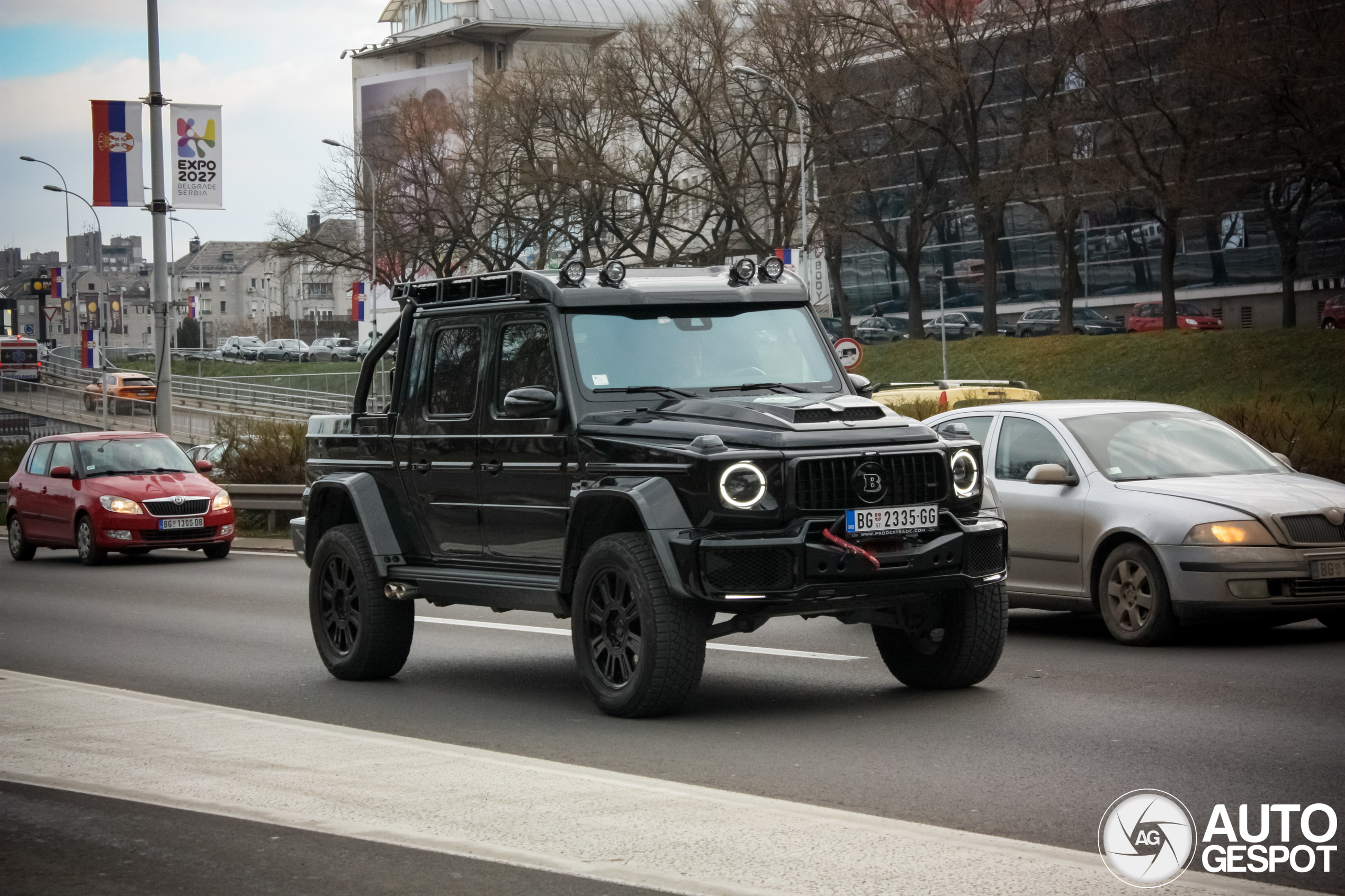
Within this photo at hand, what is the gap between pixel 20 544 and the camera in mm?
23453

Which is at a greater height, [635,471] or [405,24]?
[405,24]

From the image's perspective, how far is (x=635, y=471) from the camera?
26.6 feet

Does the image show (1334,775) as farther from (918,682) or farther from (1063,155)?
(1063,155)

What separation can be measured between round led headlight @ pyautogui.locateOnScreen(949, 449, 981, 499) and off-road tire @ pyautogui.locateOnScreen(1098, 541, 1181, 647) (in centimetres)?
263

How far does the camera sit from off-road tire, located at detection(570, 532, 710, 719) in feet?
25.5

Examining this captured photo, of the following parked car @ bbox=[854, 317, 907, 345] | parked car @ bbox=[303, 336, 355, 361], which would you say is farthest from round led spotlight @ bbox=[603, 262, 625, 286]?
parked car @ bbox=[303, 336, 355, 361]

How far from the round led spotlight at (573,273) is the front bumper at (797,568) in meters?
1.87

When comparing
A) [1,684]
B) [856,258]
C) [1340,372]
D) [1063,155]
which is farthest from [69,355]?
[1,684]

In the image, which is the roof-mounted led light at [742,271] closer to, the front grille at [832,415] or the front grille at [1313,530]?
the front grille at [832,415]

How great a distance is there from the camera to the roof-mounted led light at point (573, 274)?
355 inches

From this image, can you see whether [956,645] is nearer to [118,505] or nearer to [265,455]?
[118,505]

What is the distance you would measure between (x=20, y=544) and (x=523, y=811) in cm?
1939

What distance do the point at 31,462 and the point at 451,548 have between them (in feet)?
53.0

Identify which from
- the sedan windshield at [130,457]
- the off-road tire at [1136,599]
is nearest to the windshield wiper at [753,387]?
the off-road tire at [1136,599]
